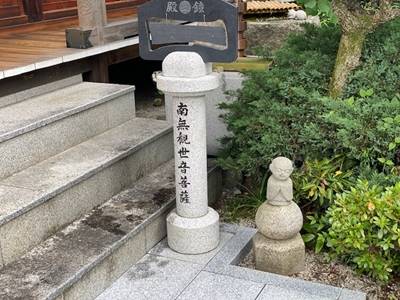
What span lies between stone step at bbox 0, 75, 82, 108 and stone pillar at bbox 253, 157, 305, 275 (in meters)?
2.49

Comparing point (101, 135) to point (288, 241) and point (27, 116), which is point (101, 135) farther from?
point (288, 241)

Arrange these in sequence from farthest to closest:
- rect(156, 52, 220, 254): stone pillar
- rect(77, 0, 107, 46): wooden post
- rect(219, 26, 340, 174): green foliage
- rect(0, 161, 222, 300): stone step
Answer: rect(77, 0, 107, 46): wooden post → rect(219, 26, 340, 174): green foliage → rect(156, 52, 220, 254): stone pillar → rect(0, 161, 222, 300): stone step

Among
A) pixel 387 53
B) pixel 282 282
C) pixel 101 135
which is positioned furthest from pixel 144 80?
pixel 282 282

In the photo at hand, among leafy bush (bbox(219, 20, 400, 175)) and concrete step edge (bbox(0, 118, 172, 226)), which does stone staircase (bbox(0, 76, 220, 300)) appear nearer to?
concrete step edge (bbox(0, 118, 172, 226))

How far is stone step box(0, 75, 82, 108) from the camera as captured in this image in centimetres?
488

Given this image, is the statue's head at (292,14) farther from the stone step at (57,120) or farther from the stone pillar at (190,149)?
the stone pillar at (190,149)

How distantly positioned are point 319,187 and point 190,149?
994mm

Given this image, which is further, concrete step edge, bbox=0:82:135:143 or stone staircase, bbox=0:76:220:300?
concrete step edge, bbox=0:82:135:143

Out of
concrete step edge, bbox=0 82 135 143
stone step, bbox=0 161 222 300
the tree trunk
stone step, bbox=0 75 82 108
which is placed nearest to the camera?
stone step, bbox=0 161 222 300

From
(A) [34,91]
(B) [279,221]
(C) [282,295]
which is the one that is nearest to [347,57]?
(B) [279,221]

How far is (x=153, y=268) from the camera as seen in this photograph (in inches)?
154

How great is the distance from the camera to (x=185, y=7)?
3.72 meters

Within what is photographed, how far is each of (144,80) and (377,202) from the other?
5.38 metres

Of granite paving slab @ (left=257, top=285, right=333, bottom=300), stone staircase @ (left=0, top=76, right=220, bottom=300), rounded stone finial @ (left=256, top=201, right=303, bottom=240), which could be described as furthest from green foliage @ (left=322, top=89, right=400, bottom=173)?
stone staircase @ (left=0, top=76, right=220, bottom=300)
